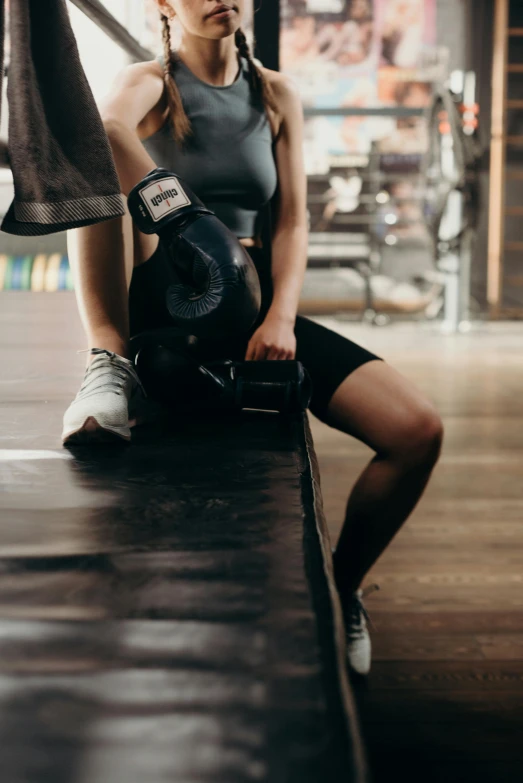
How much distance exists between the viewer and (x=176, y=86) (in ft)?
4.24

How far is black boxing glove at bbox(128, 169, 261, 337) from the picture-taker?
1.01m

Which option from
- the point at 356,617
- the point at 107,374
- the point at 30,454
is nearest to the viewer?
the point at 30,454

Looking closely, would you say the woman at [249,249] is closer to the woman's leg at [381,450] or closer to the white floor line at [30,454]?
the woman's leg at [381,450]

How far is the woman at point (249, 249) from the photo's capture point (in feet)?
3.80

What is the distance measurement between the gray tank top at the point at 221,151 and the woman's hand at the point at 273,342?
0.63 feet

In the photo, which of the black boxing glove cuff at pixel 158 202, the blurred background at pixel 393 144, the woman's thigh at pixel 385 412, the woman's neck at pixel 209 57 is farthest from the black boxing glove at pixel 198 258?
the blurred background at pixel 393 144

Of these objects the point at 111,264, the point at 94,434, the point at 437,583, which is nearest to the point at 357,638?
the point at 437,583

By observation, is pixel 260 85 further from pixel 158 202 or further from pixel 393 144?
pixel 393 144

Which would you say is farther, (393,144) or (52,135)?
(393,144)

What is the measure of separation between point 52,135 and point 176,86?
0.34 m

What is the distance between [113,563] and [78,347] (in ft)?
4.09

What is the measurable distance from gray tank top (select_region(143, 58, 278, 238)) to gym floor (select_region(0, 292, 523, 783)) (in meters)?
0.38

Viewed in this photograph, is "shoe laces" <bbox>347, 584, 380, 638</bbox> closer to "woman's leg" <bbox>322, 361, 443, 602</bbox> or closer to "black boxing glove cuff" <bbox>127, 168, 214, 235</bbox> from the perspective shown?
"woman's leg" <bbox>322, 361, 443, 602</bbox>

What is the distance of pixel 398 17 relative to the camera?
613 cm
